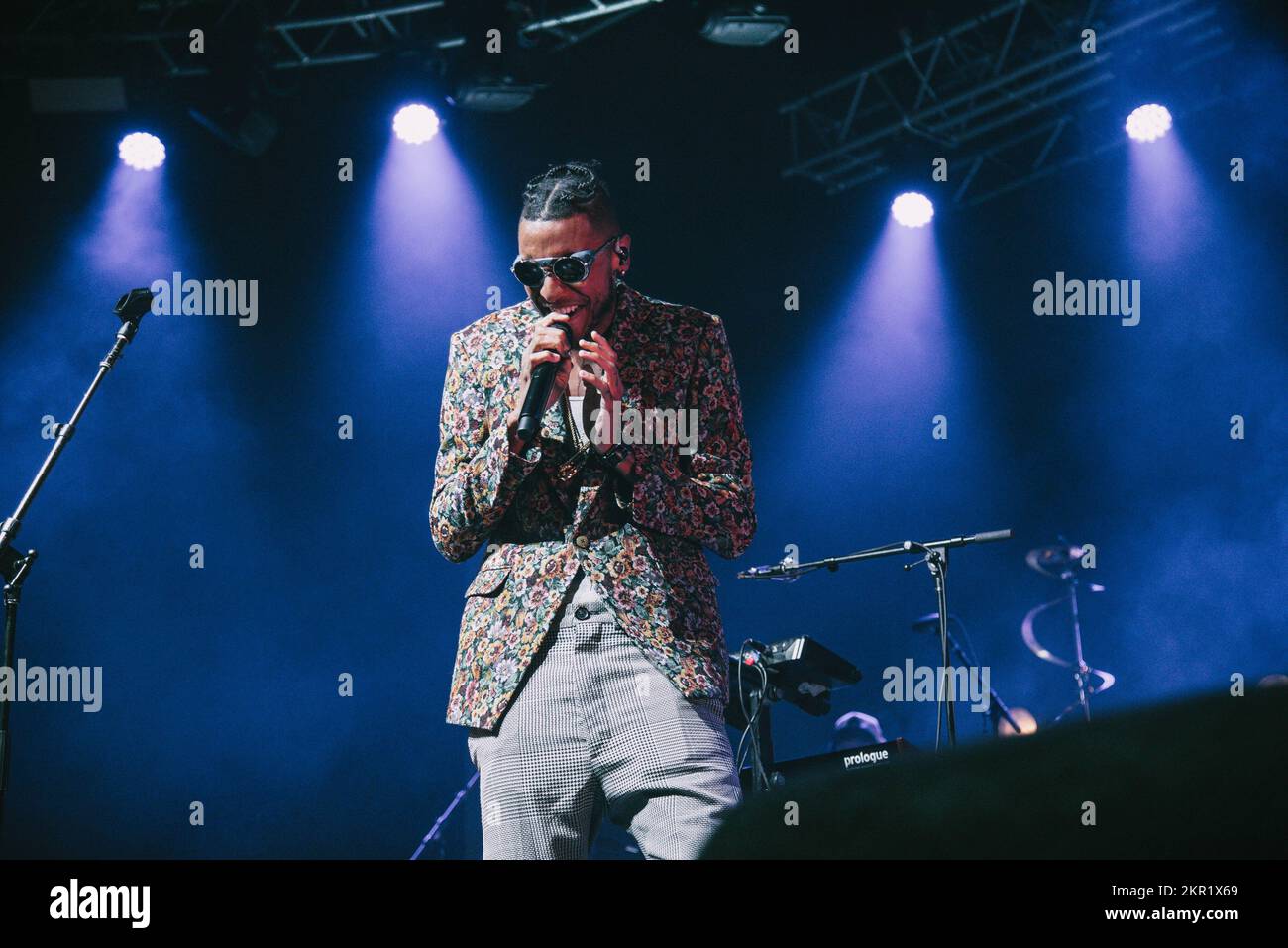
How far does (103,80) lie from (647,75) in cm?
289

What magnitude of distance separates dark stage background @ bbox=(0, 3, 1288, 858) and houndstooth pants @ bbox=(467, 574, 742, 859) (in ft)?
13.2

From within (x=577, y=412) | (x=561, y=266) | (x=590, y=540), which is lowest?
(x=590, y=540)

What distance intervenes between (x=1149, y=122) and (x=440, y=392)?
13.7 ft

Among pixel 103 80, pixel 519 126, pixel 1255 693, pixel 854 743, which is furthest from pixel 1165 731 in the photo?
pixel 519 126

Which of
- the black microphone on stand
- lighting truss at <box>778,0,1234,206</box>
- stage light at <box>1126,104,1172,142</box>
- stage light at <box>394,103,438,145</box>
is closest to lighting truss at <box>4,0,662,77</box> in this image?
stage light at <box>394,103,438,145</box>

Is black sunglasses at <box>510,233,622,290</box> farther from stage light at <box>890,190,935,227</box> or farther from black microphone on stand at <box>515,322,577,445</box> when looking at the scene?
stage light at <box>890,190,935,227</box>

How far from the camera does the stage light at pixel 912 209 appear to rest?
7090 millimetres

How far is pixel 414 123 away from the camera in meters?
6.42

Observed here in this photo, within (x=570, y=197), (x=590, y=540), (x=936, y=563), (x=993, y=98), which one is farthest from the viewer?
(x=993, y=98)

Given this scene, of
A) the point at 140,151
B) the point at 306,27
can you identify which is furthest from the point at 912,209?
the point at 140,151

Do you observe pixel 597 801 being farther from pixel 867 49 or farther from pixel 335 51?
pixel 867 49

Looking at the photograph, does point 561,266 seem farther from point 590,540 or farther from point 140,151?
point 140,151

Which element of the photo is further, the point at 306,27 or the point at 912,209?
the point at 912,209

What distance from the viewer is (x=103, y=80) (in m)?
5.69
